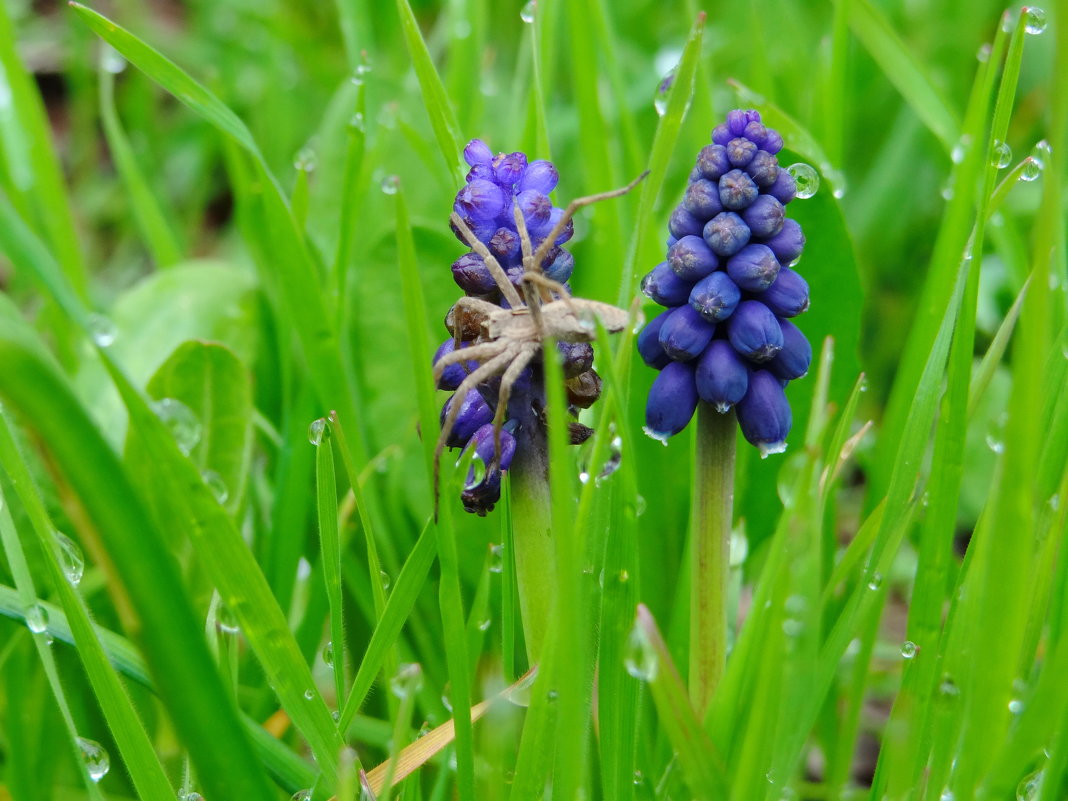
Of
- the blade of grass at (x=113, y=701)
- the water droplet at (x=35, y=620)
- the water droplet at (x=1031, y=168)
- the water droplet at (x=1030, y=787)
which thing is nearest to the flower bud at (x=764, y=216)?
the water droplet at (x=1031, y=168)

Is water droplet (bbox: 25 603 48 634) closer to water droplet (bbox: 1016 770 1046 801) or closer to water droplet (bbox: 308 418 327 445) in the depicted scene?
water droplet (bbox: 308 418 327 445)

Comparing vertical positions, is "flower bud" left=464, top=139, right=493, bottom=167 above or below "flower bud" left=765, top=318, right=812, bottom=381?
above

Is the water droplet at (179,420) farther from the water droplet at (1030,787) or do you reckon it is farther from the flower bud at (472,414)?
the water droplet at (1030,787)

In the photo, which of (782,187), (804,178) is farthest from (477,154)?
(804,178)

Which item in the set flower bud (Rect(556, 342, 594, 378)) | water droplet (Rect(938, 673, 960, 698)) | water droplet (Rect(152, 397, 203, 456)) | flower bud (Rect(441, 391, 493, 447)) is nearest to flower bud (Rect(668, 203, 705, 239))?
flower bud (Rect(556, 342, 594, 378))

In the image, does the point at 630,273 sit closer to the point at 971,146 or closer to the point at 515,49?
the point at 971,146

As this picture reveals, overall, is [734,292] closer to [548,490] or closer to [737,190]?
[737,190]

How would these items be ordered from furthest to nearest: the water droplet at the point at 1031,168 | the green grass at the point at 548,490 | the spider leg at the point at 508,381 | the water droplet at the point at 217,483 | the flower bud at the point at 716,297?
the water droplet at the point at 217,483 < the water droplet at the point at 1031,168 < the flower bud at the point at 716,297 < the spider leg at the point at 508,381 < the green grass at the point at 548,490
